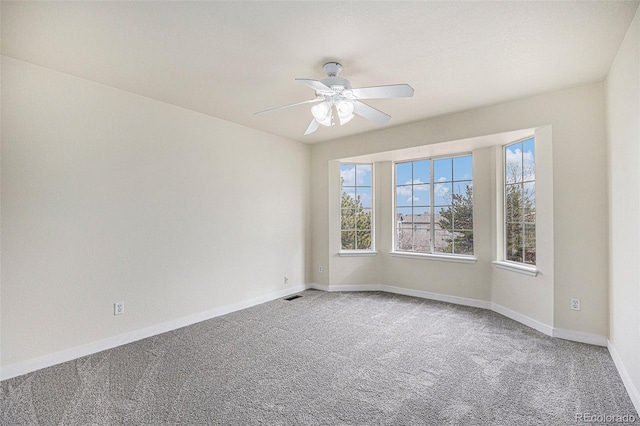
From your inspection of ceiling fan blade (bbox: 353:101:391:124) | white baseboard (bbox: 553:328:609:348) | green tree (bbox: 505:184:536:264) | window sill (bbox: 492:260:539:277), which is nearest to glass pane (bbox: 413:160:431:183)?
green tree (bbox: 505:184:536:264)

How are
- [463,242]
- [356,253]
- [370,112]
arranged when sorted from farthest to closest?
[356,253] < [463,242] < [370,112]

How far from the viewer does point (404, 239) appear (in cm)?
508

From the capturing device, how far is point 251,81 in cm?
290

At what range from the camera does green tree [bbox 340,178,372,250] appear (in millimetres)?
5324

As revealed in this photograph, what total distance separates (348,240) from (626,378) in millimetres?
3591

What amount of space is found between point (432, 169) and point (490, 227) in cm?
119

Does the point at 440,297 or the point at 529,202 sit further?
the point at 440,297

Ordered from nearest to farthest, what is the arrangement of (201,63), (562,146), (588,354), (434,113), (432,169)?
(201,63)
(588,354)
(562,146)
(434,113)
(432,169)

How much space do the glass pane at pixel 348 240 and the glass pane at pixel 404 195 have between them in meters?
0.91

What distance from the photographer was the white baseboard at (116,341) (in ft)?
8.13

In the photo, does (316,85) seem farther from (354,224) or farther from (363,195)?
(354,224)

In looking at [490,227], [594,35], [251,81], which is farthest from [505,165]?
[251,81]

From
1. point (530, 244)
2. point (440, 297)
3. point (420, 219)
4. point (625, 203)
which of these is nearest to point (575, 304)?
point (530, 244)

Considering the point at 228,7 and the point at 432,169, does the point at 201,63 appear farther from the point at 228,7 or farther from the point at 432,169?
the point at 432,169
